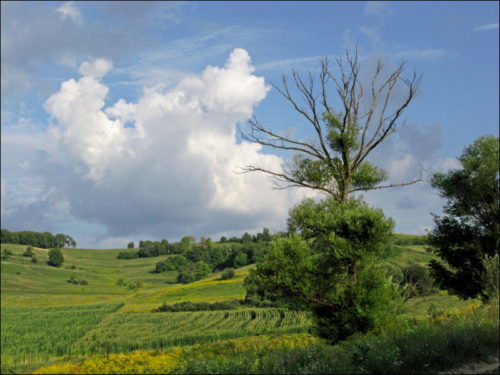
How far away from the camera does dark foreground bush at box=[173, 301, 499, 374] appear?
36.2ft

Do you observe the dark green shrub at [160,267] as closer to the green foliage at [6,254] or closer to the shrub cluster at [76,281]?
the shrub cluster at [76,281]

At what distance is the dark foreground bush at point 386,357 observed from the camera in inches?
435

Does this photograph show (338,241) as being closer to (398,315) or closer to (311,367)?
(398,315)

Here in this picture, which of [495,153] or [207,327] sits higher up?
[495,153]

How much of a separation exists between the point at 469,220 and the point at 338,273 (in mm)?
22558

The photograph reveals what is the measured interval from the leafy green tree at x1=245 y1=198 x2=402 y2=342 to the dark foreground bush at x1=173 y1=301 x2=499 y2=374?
136 inches

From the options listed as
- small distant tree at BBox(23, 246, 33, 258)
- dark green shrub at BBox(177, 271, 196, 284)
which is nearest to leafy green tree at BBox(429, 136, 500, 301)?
dark green shrub at BBox(177, 271, 196, 284)

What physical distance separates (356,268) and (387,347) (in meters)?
5.20

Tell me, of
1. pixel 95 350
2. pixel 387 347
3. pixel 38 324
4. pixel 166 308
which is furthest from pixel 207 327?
pixel 387 347

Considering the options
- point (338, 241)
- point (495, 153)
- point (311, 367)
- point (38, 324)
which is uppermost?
point (495, 153)

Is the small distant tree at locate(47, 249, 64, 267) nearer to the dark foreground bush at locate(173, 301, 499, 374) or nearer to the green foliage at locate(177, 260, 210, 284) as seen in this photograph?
the green foliage at locate(177, 260, 210, 284)

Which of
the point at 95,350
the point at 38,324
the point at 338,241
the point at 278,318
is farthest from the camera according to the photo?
the point at 38,324

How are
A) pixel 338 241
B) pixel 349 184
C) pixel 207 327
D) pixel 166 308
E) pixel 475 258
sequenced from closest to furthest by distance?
1. pixel 338 241
2. pixel 349 184
3. pixel 475 258
4. pixel 207 327
5. pixel 166 308

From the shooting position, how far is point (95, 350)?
3806 cm
